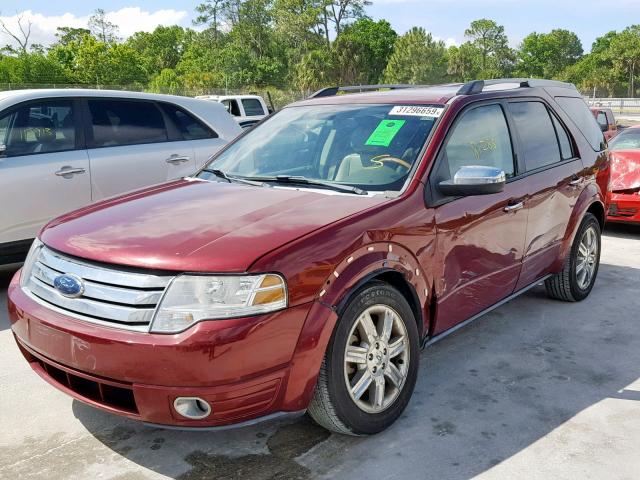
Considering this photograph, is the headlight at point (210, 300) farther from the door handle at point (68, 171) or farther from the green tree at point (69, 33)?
the green tree at point (69, 33)

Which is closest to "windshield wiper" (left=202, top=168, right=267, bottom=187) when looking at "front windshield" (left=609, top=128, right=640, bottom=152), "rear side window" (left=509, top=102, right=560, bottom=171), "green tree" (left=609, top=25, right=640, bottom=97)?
"rear side window" (left=509, top=102, right=560, bottom=171)

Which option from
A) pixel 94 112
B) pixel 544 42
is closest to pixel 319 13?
pixel 544 42

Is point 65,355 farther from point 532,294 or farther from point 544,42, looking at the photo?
point 544,42

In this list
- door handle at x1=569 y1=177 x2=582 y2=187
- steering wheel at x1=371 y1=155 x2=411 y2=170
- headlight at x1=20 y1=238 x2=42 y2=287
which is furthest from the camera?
door handle at x1=569 y1=177 x2=582 y2=187

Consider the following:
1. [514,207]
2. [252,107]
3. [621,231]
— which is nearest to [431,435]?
[514,207]

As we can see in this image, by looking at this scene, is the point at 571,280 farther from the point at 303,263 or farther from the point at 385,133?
A: the point at 303,263

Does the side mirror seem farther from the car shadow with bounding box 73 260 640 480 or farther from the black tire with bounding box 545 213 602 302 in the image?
the black tire with bounding box 545 213 602 302

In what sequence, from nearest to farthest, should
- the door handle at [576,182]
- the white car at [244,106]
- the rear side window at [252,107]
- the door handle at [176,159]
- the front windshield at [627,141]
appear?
the door handle at [576,182] < the door handle at [176,159] < the front windshield at [627,141] < the white car at [244,106] < the rear side window at [252,107]

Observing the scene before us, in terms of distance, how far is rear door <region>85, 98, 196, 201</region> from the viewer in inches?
231

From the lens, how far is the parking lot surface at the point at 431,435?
2838 millimetres

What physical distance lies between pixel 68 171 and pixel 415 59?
78878 millimetres

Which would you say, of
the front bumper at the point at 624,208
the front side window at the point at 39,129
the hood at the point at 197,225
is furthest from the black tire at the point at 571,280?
the front side window at the point at 39,129

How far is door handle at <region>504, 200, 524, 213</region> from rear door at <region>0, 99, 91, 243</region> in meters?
3.72

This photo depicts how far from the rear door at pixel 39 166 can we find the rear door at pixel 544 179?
376cm
